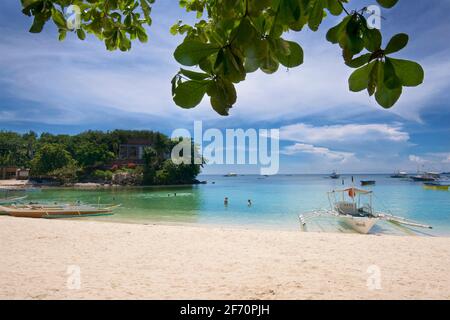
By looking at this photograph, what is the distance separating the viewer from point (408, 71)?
20.7 inches

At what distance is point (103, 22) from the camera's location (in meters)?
1.62

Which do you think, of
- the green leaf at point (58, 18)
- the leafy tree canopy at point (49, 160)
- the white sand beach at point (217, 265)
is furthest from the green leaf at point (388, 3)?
the leafy tree canopy at point (49, 160)

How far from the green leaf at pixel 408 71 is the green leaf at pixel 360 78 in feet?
0.15

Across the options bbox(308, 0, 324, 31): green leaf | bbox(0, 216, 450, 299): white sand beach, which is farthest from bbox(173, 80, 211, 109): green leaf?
bbox(0, 216, 450, 299): white sand beach

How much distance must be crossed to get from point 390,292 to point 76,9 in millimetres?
6673

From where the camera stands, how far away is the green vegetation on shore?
5634 centimetres

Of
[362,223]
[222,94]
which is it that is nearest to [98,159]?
[362,223]

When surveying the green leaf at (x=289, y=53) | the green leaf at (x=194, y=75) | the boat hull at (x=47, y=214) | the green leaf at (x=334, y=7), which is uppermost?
the green leaf at (x=334, y=7)

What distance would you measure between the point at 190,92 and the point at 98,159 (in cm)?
6603

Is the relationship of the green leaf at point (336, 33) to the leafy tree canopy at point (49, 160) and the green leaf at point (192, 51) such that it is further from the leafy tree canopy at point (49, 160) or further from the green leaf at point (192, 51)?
the leafy tree canopy at point (49, 160)

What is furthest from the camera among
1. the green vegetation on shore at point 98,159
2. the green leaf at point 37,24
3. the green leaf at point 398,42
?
the green vegetation on shore at point 98,159

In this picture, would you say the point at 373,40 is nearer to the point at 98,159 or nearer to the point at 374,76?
the point at 374,76

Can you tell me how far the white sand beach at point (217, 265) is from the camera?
17.7 feet
